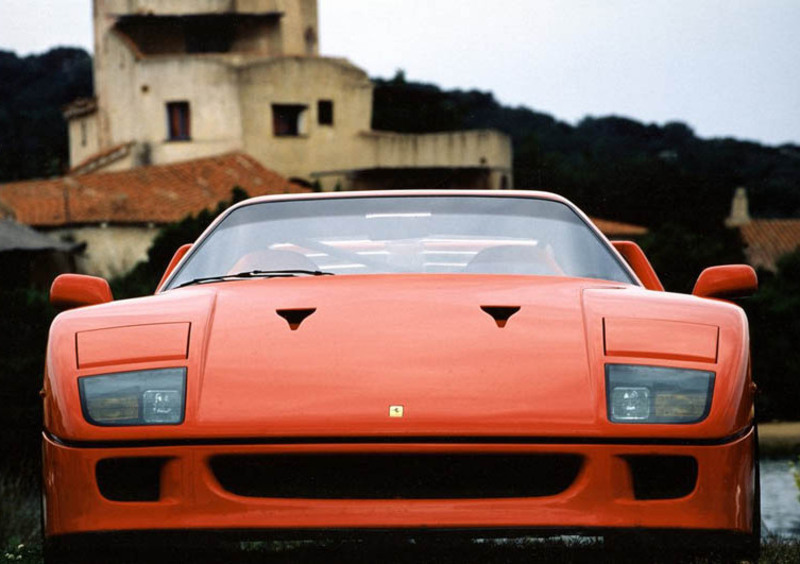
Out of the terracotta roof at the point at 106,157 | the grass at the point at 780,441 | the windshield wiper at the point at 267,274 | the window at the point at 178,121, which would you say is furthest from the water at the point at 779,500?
the terracotta roof at the point at 106,157

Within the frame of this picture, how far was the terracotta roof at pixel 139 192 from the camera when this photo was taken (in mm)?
47812

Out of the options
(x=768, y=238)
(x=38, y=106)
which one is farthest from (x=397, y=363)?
(x=38, y=106)

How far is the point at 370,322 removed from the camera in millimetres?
3398

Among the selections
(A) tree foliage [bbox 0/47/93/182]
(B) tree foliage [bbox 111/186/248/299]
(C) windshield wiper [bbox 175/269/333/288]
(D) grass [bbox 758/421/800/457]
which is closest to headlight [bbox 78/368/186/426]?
(C) windshield wiper [bbox 175/269/333/288]

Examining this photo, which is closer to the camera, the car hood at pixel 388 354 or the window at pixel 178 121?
the car hood at pixel 388 354

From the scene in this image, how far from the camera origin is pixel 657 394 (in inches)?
123

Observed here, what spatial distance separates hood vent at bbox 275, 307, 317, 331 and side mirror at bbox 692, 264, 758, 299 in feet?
4.03

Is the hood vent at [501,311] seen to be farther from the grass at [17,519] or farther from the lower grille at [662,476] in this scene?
the grass at [17,519]

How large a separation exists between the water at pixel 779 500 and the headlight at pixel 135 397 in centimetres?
994

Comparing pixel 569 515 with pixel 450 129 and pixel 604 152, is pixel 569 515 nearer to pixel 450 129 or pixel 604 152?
pixel 450 129

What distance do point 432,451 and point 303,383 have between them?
361 mm

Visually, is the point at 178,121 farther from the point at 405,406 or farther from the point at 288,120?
the point at 405,406

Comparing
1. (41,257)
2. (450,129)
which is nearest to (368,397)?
(41,257)

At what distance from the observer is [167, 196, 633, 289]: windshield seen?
4359 millimetres
